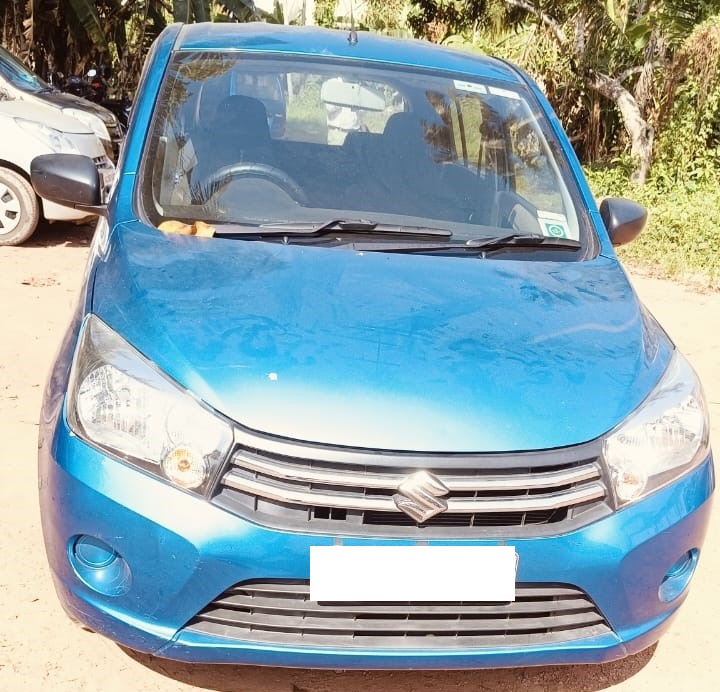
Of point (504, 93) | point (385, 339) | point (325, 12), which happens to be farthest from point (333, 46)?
point (325, 12)

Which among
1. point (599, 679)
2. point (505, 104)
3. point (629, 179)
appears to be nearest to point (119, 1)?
point (629, 179)

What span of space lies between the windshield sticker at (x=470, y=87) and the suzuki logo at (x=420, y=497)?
2066 millimetres

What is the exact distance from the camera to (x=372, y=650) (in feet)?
7.47

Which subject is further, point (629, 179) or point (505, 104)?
point (629, 179)

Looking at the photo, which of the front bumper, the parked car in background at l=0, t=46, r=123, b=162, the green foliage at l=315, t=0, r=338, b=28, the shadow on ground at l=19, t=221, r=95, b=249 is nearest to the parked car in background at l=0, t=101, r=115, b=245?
the shadow on ground at l=19, t=221, r=95, b=249

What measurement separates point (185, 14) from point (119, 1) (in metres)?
1.63

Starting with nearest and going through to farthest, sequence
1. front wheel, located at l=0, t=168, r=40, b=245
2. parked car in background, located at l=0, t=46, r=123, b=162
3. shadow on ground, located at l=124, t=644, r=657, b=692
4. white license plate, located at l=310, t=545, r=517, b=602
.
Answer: white license plate, located at l=310, t=545, r=517, b=602
shadow on ground, located at l=124, t=644, r=657, b=692
front wheel, located at l=0, t=168, r=40, b=245
parked car in background, located at l=0, t=46, r=123, b=162

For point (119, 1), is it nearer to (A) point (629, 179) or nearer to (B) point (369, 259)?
(A) point (629, 179)

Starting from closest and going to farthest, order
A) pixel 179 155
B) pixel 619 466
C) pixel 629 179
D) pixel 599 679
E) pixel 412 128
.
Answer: pixel 619 466
pixel 599 679
pixel 179 155
pixel 412 128
pixel 629 179

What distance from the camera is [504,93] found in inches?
153

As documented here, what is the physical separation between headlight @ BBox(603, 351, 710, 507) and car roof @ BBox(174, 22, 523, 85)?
176 cm

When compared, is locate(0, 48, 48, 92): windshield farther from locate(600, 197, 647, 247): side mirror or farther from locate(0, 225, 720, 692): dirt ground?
locate(600, 197, 647, 247): side mirror

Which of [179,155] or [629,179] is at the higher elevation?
[179,155]

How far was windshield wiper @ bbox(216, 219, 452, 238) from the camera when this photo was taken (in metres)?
3.09
